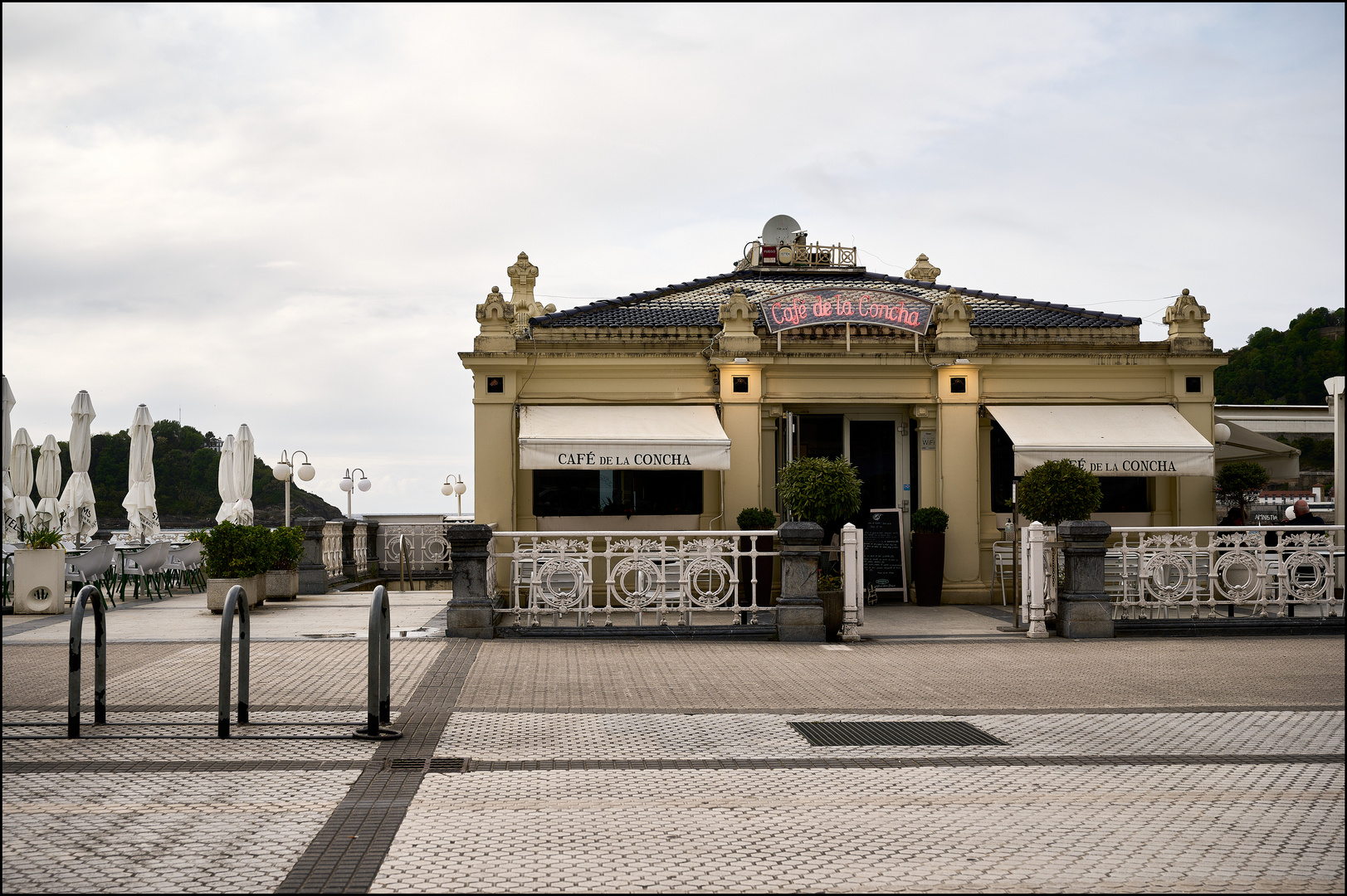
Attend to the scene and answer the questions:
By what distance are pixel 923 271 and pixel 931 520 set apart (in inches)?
352

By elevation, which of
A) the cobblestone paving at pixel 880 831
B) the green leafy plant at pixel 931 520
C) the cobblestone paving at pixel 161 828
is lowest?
the cobblestone paving at pixel 880 831

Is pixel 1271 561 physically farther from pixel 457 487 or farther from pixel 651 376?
pixel 457 487

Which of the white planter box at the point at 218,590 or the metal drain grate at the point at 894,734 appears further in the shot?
the white planter box at the point at 218,590

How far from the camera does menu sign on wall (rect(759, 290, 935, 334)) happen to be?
15.3 metres

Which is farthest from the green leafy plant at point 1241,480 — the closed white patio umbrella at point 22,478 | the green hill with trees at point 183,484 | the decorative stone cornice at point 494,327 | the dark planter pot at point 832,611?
the green hill with trees at point 183,484

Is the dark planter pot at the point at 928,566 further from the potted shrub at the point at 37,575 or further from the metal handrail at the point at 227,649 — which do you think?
the potted shrub at the point at 37,575

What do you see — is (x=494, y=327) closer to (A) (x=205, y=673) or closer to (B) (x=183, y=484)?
(A) (x=205, y=673)

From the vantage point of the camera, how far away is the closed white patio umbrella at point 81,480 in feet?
63.6

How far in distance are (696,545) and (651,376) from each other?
421 centimetres

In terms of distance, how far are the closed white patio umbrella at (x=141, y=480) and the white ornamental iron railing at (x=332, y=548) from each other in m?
3.44

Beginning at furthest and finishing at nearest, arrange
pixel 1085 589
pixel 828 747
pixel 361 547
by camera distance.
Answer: pixel 361 547, pixel 1085 589, pixel 828 747

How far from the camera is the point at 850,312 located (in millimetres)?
15289

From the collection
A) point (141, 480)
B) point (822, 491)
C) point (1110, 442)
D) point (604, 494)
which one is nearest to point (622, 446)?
point (604, 494)

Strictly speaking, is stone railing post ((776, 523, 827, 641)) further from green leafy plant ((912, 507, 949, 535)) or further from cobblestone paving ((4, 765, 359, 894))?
cobblestone paving ((4, 765, 359, 894))
